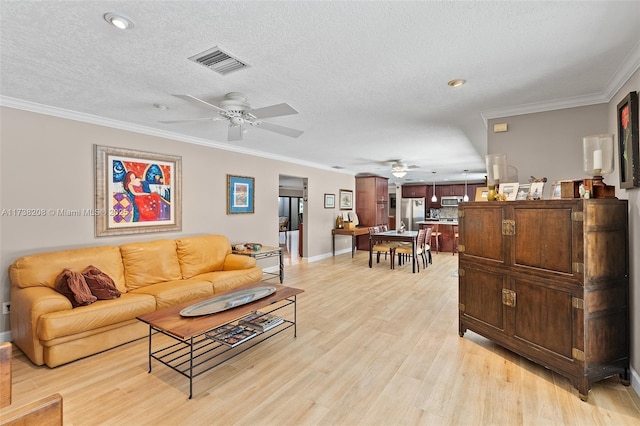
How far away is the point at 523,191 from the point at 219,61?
2821 millimetres

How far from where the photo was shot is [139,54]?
2.13 metres

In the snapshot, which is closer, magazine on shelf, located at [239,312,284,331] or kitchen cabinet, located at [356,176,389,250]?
magazine on shelf, located at [239,312,284,331]

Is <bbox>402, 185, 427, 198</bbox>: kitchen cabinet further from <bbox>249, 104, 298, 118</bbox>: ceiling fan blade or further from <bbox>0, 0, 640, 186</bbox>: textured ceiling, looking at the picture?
<bbox>249, 104, 298, 118</bbox>: ceiling fan blade

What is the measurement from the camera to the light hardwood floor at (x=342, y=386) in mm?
1922

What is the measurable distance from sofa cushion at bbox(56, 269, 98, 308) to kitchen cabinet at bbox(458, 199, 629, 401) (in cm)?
377

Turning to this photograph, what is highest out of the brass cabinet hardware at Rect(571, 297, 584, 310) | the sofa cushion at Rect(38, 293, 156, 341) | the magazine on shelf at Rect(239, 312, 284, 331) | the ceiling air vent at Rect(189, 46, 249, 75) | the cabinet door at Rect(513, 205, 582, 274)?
the ceiling air vent at Rect(189, 46, 249, 75)

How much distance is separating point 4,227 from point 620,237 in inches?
213

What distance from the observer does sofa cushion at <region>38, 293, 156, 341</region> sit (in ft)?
8.00

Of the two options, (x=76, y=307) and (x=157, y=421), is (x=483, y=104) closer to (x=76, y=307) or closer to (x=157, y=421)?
(x=157, y=421)

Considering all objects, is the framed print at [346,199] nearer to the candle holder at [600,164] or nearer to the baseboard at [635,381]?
the candle holder at [600,164]

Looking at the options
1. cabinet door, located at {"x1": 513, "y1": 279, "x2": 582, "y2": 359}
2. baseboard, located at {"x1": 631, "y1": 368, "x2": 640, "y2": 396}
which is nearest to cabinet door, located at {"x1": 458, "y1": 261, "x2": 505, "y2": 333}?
cabinet door, located at {"x1": 513, "y1": 279, "x2": 582, "y2": 359}

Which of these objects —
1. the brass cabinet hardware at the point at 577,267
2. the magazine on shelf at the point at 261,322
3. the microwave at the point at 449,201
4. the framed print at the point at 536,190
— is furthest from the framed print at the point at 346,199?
the brass cabinet hardware at the point at 577,267

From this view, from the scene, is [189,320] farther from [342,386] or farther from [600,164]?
[600,164]

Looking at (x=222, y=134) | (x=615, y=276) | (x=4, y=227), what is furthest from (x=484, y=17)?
(x=4, y=227)
